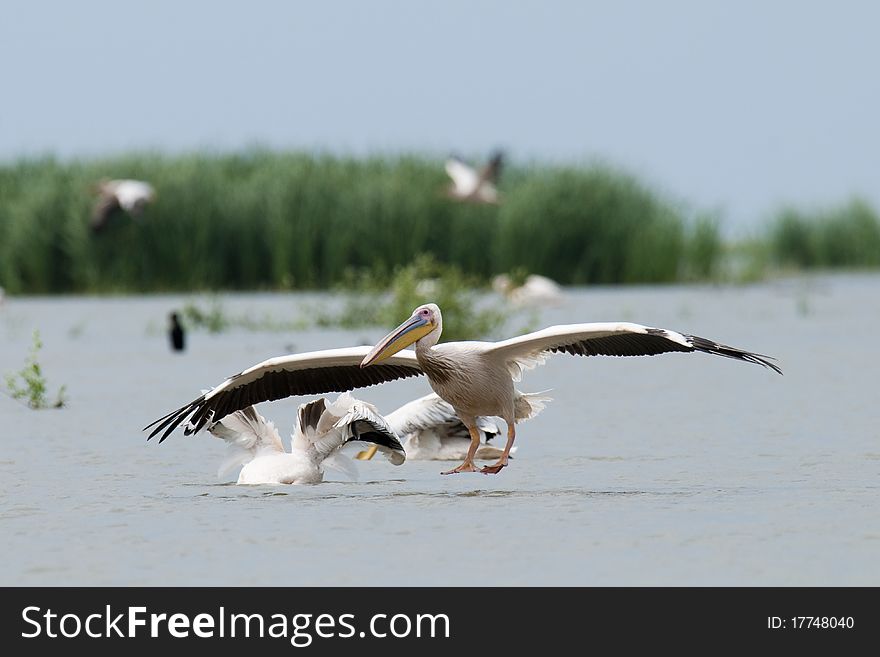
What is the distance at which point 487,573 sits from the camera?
5477mm

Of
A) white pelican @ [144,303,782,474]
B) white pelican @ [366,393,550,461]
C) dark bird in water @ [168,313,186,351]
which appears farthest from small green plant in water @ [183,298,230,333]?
white pelican @ [144,303,782,474]

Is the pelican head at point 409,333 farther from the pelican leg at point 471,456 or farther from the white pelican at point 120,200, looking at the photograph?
the white pelican at point 120,200

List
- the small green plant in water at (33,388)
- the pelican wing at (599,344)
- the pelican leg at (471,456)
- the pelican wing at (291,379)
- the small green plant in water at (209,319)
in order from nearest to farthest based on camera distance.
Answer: the pelican wing at (599,344) < the pelican wing at (291,379) < the pelican leg at (471,456) < the small green plant in water at (33,388) < the small green plant in water at (209,319)

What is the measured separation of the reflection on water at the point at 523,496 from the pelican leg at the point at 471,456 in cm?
13

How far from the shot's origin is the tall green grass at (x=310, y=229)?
962 inches

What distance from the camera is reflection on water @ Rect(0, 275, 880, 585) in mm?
5609

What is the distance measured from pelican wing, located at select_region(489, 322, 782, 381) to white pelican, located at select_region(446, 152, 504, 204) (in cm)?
1635

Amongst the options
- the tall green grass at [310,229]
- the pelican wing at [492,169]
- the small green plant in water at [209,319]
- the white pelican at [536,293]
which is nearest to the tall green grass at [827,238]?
the tall green grass at [310,229]

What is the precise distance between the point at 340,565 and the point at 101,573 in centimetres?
76

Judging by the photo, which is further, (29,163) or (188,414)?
(29,163)

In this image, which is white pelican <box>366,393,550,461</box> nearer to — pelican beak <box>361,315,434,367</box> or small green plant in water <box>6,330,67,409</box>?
pelican beak <box>361,315,434,367</box>

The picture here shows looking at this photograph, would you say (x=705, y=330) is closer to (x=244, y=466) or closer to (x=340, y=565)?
(x=244, y=466)

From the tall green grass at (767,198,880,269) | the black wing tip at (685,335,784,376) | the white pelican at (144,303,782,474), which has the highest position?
the black wing tip at (685,335,784,376)

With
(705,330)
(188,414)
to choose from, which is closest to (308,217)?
(705,330)
